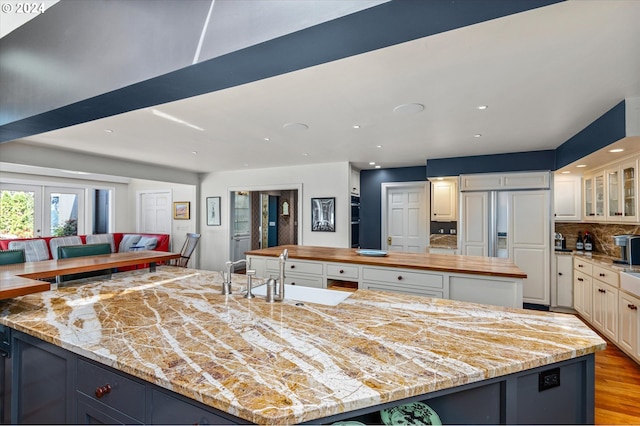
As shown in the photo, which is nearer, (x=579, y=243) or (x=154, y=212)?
(x=579, y=243)

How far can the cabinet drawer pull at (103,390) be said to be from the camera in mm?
1039

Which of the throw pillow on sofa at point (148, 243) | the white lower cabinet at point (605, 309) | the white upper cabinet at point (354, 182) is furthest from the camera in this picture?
the throw pillow on sofa at point (148, 243)

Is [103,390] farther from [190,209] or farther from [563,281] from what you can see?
[190,209]

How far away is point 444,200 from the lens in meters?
5.04

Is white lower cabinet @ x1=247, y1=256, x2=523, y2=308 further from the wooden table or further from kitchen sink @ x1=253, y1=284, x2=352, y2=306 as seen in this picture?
the wooden table

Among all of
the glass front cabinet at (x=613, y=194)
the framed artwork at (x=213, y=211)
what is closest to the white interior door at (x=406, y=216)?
the glass front cabinet at (x=613, y=194)

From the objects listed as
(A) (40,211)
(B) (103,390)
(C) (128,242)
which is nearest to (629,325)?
(B) (103,390)

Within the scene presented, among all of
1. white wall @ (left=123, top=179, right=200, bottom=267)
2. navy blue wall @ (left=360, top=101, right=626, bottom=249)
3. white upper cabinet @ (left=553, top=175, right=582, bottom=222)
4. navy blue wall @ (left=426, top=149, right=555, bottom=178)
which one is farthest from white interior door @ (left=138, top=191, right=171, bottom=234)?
white upper cabinet @ (left=553, top=175, right=582, bottom=222)

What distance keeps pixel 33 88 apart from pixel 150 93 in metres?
1.13

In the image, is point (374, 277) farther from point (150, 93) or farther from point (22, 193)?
point (22, 193)

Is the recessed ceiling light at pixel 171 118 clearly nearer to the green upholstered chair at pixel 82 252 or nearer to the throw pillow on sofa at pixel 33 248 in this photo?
the green upholstered chair at pixel 82 252

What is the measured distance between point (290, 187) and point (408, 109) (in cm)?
333

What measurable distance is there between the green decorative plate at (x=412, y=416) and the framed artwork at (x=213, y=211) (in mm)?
5932

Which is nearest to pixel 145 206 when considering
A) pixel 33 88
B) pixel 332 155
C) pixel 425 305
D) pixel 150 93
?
pixel 332 155
